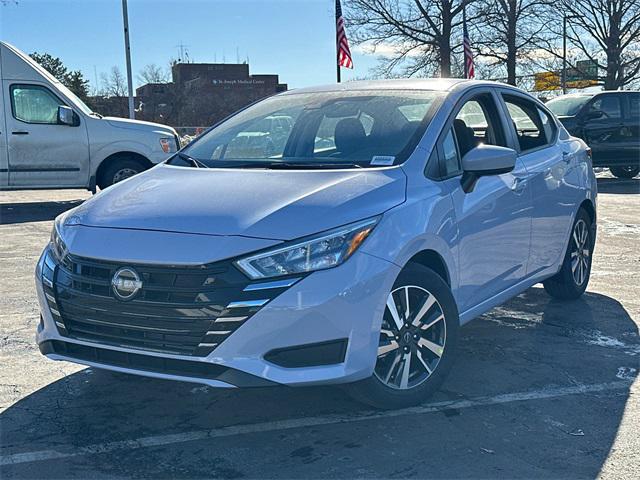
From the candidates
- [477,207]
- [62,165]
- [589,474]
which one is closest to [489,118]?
[477,207]

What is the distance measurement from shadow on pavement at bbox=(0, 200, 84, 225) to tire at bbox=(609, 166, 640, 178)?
37.5 ft

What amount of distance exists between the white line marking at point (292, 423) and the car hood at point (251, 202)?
935 millimetres

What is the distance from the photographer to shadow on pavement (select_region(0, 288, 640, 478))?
10.1 ft

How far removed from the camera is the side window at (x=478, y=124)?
4.38 metres

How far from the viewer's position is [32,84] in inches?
468

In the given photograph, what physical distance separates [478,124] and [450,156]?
725mm

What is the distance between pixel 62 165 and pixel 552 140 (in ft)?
28.1

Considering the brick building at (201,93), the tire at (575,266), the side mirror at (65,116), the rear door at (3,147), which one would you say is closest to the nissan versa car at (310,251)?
the tire at (575,266)

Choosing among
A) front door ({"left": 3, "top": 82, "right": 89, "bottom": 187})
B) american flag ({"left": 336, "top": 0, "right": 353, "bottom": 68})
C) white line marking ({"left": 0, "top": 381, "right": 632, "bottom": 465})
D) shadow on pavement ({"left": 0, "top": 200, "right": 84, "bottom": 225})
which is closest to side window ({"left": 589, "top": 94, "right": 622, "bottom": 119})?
american flag ({"left": 336, "top": 0, "right": 353, "bottom": 68})

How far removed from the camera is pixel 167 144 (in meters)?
12.3

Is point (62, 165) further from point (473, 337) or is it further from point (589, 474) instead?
point (589, 474)

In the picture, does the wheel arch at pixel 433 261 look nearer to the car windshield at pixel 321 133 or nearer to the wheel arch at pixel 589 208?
the car windshield at pixel 321 133

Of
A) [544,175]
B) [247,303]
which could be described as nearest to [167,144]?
[544,175]

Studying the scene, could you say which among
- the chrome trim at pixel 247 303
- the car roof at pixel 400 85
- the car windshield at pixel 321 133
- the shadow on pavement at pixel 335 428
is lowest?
the shadow on pavement at pixel 335 428
